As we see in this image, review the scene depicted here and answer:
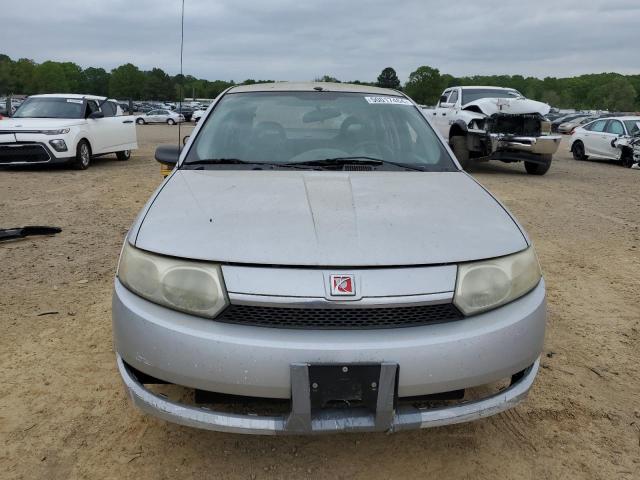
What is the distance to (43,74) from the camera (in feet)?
402

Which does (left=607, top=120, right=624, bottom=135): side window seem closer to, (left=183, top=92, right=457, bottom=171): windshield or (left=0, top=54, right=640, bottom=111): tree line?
(left=183, top=92, right=457, bottom=171): windshield

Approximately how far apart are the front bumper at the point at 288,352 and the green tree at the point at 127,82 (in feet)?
385

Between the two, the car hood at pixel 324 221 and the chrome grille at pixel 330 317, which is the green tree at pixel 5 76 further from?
the chrome grille at pixel 330 317

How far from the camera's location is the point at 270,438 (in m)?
2.33

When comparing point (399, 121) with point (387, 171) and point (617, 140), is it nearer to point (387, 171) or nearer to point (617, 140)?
point (387, 171)

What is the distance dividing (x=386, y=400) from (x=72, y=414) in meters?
1.58

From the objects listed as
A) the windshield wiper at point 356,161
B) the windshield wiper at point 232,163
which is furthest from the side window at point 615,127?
the windshield wiper at point 232,163

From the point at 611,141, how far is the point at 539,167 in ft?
15.6

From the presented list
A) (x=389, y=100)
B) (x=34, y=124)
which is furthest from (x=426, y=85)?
(x=389, y=100)

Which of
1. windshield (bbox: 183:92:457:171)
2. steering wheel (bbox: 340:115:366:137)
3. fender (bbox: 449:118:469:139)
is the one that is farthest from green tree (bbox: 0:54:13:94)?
steering wheel (bbox: 340:115:366:137)

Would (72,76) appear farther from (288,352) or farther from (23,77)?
(288,352)

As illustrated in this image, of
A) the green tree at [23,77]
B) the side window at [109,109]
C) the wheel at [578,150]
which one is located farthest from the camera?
the green tree at [23,77]

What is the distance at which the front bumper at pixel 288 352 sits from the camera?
1.75 m

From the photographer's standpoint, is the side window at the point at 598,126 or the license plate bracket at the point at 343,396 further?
the side window at the point at 598,126
